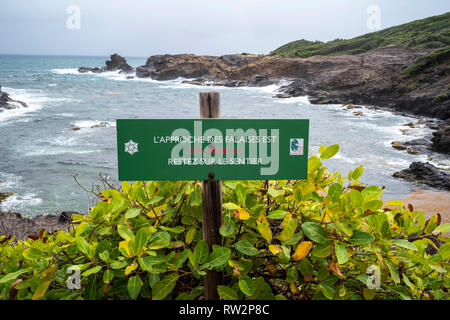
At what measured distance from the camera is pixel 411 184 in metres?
10.6

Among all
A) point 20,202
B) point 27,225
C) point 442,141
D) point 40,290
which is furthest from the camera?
point 442,141

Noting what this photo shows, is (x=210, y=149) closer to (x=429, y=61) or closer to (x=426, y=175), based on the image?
(x=426, y=175)

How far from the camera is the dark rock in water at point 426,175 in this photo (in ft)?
34.0

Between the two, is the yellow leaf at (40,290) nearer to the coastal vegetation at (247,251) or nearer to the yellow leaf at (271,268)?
the coastal vegetation at (247,251)

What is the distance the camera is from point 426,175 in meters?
10.8

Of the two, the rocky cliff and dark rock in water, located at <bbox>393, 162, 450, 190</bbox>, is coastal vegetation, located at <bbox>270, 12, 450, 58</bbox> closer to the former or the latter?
the rocky cliff

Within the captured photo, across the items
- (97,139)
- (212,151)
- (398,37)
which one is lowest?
(97,139)

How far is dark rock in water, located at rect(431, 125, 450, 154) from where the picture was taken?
1402cm

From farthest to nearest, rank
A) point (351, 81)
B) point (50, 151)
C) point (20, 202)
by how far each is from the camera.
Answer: point (351, 81) < point (50, 151) < point (20, 202)

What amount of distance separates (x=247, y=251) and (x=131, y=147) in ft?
2.19

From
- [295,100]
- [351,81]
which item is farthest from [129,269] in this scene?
[351,81]
